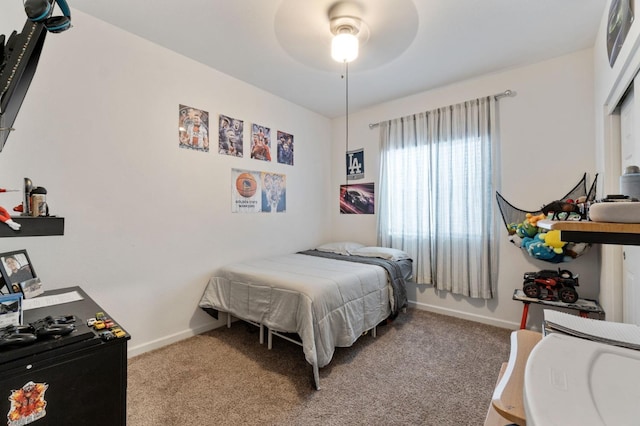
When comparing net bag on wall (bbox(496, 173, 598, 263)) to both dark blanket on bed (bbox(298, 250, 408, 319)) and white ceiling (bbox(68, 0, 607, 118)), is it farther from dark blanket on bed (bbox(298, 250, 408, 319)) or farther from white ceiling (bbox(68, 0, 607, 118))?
white ceiling (bbox(68, 0, 607, 118))

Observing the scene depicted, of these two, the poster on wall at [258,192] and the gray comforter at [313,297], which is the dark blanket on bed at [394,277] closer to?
the gray comforter at [313,297]

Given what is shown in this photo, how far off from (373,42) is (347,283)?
6.51 feet

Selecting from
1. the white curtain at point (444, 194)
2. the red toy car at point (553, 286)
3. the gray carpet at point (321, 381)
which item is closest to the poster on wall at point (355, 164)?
the white curtain at point (444, 194)

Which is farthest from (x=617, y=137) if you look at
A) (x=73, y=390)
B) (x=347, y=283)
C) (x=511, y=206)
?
A: (x=73, y=390)

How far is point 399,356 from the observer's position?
2359 millimetres

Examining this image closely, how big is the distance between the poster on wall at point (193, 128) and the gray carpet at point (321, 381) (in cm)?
181

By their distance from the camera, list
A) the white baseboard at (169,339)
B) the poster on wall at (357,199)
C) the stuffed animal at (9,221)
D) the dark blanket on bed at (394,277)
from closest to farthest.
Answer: the stuffed animal at (9,221) < the white baseboard at (169,339) < the dark blanket on bed at (394,277) < the poster on wall at (357,199)


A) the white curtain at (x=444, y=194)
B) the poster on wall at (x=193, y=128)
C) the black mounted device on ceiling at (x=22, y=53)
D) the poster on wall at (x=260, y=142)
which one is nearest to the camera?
the black mounted device on ceiling at (x=22, y=53)

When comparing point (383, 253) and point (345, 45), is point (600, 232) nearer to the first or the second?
point (345, 45)

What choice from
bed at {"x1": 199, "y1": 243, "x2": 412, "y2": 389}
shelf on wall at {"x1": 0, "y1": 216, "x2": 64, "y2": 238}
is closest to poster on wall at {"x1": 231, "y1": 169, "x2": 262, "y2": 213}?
bed at {"x1": 199, "y1": 243, "x2": 412, "y2": 389}

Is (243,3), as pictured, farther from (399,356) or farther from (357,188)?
(399,356)

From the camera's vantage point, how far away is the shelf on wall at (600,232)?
1.93 ft

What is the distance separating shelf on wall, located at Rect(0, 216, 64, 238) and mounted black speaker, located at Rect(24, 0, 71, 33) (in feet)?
1.99

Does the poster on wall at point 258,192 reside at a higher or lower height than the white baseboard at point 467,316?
higher
